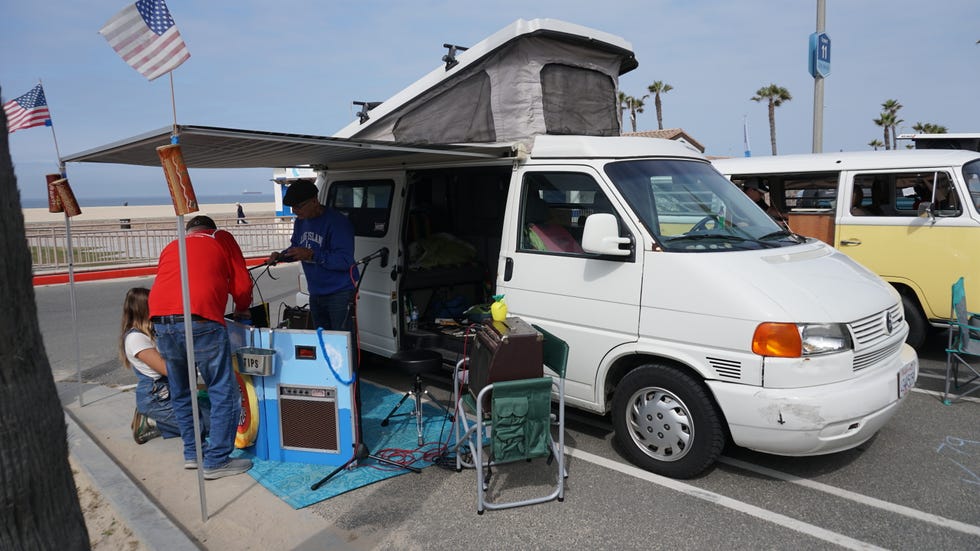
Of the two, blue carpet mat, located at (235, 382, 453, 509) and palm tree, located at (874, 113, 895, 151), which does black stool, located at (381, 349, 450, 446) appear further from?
palm tree, located at (874, 113, 895, 151)

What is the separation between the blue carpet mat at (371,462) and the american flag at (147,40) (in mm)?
2689

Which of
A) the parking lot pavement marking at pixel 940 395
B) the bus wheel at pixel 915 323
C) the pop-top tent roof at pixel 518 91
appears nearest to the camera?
the pop-top tent roof at pixel 518 91

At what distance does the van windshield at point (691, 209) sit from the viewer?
4270mm

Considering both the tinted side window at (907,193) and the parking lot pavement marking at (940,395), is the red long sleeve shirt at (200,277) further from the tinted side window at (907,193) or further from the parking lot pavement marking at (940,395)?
Answer: the tinted side window at (907,193)

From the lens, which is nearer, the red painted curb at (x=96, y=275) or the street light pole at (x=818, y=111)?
the street light pole at (x=818, y=111)

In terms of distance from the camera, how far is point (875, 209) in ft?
24.0

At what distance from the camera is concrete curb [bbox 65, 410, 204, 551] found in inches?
142

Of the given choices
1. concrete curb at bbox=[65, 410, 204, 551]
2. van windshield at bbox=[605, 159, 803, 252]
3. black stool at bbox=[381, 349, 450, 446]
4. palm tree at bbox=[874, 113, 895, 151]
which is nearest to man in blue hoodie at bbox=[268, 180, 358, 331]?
black stool at bbox=[381, 349, 450, 446]

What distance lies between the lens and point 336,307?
5.43 meters

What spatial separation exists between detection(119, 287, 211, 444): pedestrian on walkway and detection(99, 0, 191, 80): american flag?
2.00 metres

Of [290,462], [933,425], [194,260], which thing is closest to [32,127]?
[194,260]

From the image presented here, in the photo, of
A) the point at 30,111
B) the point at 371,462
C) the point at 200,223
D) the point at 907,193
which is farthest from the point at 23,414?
the point at 907,193

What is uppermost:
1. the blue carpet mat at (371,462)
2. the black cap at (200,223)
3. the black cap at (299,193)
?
the black cap at (299,193)

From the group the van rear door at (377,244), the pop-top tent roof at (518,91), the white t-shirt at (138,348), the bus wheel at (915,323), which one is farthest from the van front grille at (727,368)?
the bus wheel at (915,323)
